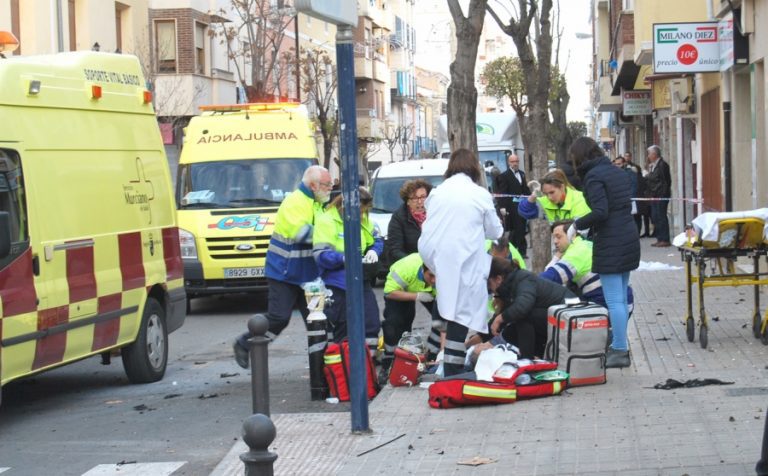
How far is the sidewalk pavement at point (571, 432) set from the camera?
705cm

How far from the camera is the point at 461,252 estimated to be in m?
9.27

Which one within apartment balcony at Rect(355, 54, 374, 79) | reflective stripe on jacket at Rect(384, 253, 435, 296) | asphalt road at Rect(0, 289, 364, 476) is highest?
apartment balcony at Rect(355, 54, 374, 79)

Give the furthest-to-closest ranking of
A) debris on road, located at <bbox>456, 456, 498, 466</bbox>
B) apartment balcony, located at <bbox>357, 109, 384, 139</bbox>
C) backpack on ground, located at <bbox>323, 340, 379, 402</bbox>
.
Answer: apartment balcony, located at <bbox>357, 109, 384, 139</bbox> → backpack on ground, located at <bbox>323, 340, 379, 402</bbox> → debris on road, located at <bbox>456, 456, 498, 466</bbox>

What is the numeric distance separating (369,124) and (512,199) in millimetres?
51372

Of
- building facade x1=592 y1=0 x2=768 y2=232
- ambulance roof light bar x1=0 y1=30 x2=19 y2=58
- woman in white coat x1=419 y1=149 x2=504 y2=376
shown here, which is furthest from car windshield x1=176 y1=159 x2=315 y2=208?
woman in white coat x1=419 y1=149 x2=504 y2=376

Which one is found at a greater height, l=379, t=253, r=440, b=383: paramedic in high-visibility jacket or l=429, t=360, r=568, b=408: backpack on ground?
l=379, t=253, r=440, b=383: paramedic in high-visibility jacket

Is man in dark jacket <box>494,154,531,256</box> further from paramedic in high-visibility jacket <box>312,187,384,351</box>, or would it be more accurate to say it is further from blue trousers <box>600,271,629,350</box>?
blue trousers <box>600,271,629,350</box>

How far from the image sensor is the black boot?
1016 centimetres

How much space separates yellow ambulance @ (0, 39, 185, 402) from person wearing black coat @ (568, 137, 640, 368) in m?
3.76

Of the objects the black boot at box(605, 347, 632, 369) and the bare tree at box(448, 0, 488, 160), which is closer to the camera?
the black boot at box(605, 347, 632, 369)

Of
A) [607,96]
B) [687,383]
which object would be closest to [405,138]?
[607,96]

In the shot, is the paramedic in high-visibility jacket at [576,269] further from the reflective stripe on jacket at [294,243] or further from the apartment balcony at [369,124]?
the apartment balcony at [369,124]

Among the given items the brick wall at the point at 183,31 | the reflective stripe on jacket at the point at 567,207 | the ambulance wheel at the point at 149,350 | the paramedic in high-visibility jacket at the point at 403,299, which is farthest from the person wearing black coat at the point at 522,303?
the brick wall at the point at 183,31

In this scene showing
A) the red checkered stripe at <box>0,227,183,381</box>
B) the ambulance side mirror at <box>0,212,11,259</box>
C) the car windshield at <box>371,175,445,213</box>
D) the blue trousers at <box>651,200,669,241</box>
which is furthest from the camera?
the blue trousers at <box>651,200,669,241</box>
